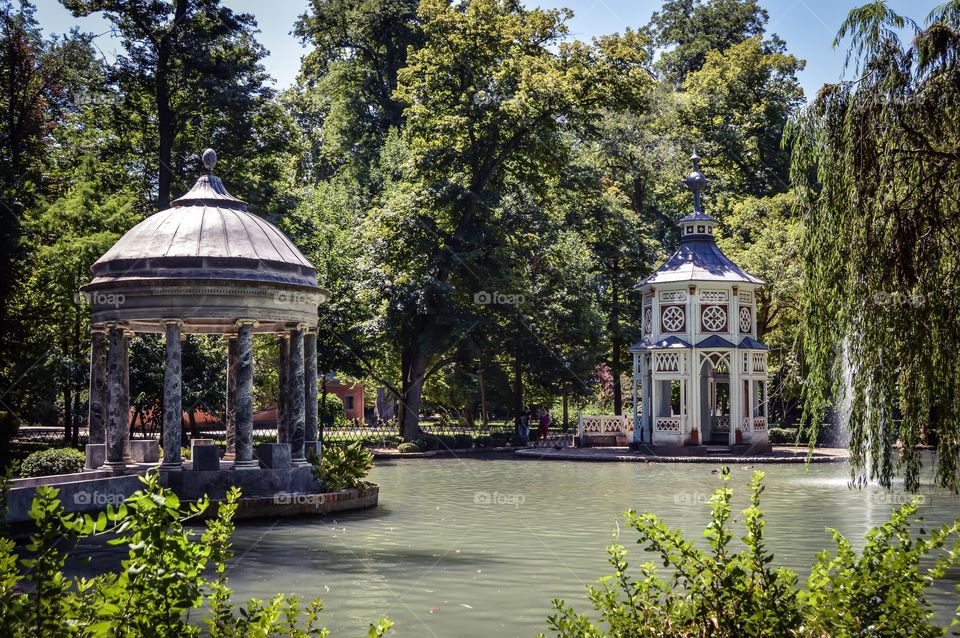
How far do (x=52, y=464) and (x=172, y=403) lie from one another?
16.0 ft

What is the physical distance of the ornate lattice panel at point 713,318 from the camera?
40656 mm

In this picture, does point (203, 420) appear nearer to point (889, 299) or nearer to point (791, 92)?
point (791, 92)

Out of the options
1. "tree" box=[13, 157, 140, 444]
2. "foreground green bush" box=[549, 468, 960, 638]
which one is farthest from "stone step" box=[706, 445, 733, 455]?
"foreground green bush" box=[549, 468, 960, 638]

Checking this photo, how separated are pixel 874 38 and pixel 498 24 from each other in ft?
109

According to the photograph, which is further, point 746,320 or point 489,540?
point 746,320

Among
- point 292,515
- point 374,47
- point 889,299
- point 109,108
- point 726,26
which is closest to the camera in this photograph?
point 889,299

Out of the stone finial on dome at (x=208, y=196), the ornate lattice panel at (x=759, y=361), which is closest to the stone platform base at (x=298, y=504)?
the stone finial on dome at (x=208, y=196)

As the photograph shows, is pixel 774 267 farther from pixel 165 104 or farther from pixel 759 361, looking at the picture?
pixel 165 104

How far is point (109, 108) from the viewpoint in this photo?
4122 cm

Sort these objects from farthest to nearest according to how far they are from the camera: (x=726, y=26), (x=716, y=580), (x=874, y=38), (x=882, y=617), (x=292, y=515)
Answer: (x=726, y=26) → (x=292, y=515) → (x=874, y=38) → (x=716, y=580) → (x=882, y=617)

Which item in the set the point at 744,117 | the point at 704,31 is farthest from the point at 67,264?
the point at 704,31

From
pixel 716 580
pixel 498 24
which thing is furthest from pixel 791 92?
pixel 716 580

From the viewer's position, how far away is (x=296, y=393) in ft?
71.8

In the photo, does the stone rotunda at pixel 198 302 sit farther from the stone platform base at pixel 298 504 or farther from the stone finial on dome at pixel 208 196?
the stone platform base at pixel 298 504
